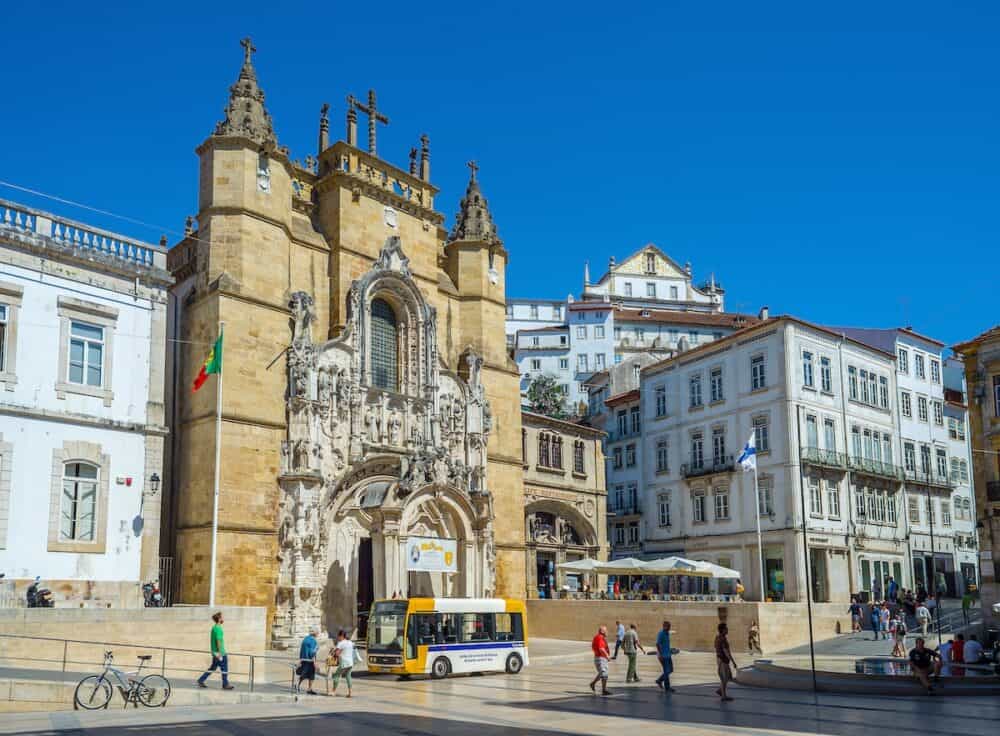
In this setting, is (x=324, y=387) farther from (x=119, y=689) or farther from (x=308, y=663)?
(x=119, y=689)

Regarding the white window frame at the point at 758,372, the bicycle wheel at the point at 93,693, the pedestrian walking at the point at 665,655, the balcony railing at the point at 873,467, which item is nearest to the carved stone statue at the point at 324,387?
the pedestrian walking at the point at 665,655

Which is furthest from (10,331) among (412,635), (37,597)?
(412,635)

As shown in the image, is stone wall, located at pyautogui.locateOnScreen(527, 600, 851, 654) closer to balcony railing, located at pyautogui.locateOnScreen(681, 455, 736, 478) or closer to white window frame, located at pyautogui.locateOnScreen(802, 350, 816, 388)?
balcony railing, located at pyautogui.locateOnScreen(681, 455, 736, 478)

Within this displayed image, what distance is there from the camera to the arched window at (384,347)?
1539 inches

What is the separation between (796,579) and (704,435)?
9.38 metres

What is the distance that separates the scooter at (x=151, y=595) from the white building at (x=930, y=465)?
1517 inches

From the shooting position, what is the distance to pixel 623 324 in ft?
320

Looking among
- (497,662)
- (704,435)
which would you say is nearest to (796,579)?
(704,435)

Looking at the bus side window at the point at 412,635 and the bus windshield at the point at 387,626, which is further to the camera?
the bus windshield at the point at 387,626

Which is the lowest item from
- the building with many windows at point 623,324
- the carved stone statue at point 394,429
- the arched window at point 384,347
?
the carved stone statue at point 394,429

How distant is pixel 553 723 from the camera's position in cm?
1739

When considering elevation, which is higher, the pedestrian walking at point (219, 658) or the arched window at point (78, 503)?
the arched window at point (78, 503)

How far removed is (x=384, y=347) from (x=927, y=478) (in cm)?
3151

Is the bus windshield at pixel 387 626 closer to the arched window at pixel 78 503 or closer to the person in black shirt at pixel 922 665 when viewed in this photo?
the arched window at pixel 78 503
